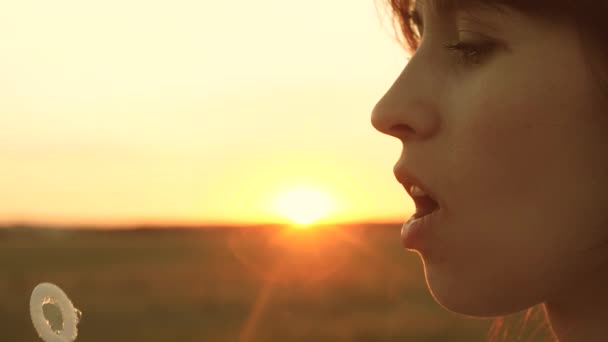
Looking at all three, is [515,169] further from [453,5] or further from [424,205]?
[453,5]

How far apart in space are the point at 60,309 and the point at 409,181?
611 mm

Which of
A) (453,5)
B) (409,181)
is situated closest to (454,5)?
(453,5)

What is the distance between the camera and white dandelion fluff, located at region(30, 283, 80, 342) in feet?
5.51

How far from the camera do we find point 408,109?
162 cm

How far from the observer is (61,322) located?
1728 millimetres

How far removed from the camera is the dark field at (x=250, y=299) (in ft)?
30.9

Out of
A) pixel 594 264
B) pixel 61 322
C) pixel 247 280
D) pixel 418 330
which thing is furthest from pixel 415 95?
pixel 247 280

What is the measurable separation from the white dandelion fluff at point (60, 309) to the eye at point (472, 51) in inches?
29.1

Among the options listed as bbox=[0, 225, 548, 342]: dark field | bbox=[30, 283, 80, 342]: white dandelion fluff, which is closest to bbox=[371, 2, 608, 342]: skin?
bbox=[30, 283, 80, 342]: white dandelion fluff

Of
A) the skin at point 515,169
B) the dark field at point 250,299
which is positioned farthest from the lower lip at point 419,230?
the dark field at point 250,299

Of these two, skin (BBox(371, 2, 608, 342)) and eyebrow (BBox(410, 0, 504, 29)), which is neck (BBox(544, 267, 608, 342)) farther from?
eyebrow (BBox(410, 0, 504, 29))

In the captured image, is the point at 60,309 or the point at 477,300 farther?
the point at 60,309

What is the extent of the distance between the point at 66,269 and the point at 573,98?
17.2 metres

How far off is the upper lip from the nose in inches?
2.1
